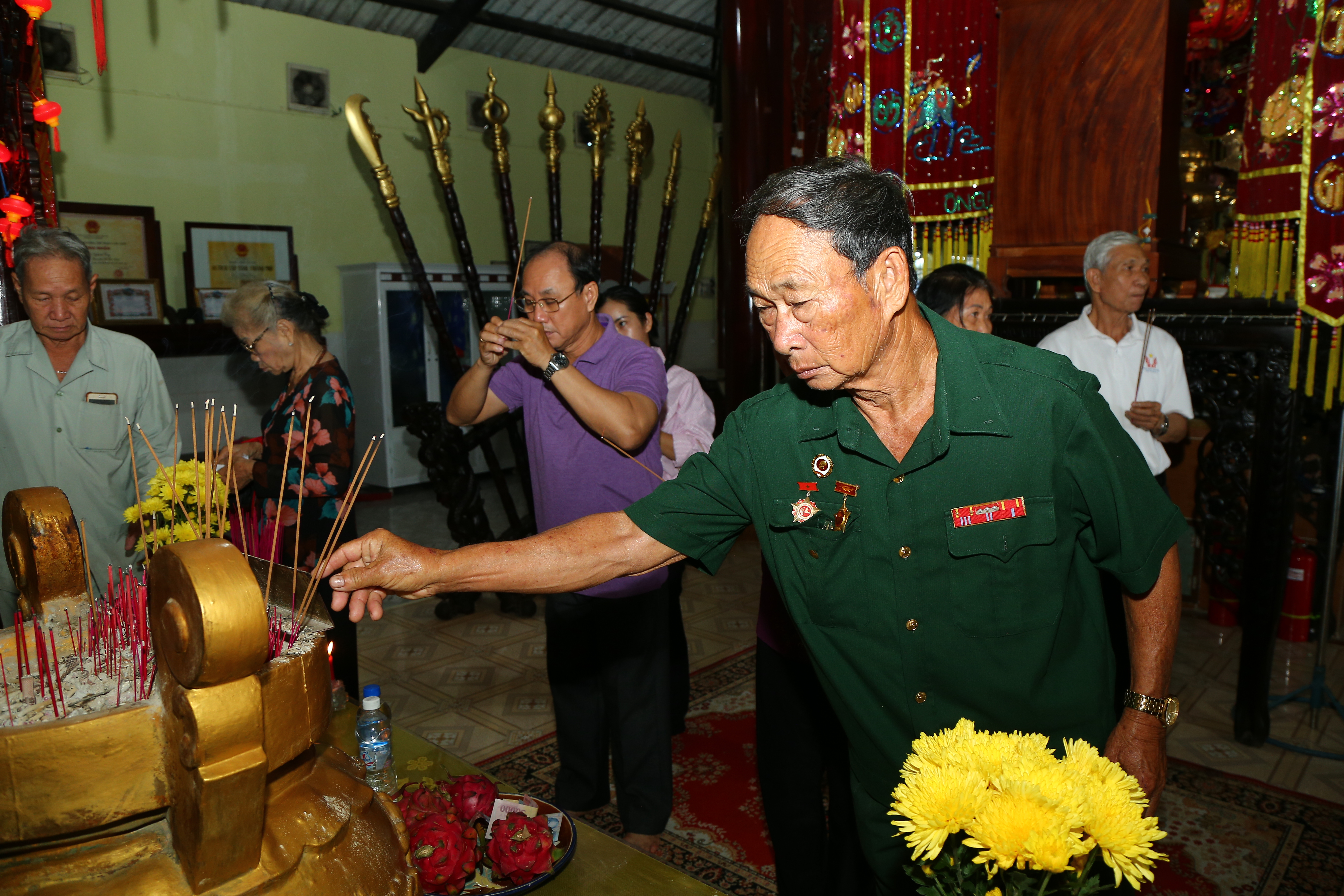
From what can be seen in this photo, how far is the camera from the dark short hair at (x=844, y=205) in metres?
1.05

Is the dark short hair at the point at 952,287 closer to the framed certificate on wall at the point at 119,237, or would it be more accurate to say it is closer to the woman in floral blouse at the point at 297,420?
the woman in floral blouse at the point at 297,420

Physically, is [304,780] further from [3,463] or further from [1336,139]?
[1336,139]

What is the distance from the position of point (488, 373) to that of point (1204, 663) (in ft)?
10.0

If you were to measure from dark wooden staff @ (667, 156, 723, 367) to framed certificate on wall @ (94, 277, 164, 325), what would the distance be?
3486 mm

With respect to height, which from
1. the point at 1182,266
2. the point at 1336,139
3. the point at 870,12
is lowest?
the point at 1182,266

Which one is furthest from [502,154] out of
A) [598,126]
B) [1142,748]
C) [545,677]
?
[1142,748]

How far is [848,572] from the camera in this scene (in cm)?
120

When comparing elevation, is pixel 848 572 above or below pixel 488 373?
below

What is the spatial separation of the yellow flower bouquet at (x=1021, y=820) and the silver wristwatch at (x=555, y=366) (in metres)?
1.44

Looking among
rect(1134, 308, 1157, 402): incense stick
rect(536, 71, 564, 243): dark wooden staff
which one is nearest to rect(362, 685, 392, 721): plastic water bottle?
rect(1134, 308, 1157, 402): incense stick

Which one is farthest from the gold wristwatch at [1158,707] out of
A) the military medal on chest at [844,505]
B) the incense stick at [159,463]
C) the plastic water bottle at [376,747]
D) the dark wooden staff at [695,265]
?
the dark wooden staff at [695,265]

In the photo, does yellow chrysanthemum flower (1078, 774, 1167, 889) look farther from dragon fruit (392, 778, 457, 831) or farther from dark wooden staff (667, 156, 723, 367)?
dark wooden staff (667, 156, 723, 367)

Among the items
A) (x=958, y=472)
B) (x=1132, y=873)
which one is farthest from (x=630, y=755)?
(x=1132, y=873)

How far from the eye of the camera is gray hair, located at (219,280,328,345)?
2.40m
